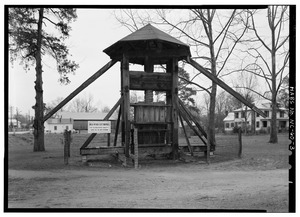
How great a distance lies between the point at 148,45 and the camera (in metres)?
11.8

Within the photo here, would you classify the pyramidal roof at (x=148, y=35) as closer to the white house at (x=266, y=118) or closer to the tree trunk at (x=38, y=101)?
the tree trunk at (x=38, y=101)

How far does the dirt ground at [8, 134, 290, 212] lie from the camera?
675cm

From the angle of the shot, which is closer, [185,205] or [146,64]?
[185,205]

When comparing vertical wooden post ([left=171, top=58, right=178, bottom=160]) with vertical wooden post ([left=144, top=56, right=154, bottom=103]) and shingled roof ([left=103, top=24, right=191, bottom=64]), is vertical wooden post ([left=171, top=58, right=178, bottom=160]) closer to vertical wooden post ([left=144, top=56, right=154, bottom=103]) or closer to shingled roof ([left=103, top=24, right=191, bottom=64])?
shingled roof ([left=103, top=24, right=191, bottom=64])

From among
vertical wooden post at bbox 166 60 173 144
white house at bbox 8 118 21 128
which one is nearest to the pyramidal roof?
vertical wooden post at bbox 166 60 173 144

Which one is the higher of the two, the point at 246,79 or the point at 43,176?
the point at 246,79

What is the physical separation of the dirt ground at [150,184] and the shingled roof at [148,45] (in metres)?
4.91

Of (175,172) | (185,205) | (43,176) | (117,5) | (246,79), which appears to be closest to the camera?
(185,205)

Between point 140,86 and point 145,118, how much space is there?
1.48m

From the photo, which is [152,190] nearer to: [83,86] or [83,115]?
[83,86]

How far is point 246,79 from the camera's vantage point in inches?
564

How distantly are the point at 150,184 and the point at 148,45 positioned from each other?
6177 millimetres

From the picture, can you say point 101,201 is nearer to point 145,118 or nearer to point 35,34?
point 145,118

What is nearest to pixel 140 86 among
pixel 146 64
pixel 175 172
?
pixel 146 64
